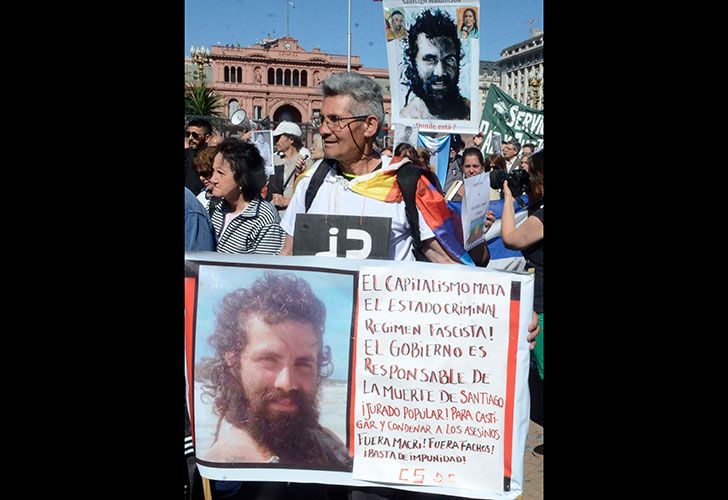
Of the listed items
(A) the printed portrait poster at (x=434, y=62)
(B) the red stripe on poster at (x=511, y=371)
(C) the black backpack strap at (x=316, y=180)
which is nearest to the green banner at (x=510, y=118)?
(A) the printed portrait poster at (x=434, y=62)

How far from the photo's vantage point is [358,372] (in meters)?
3.12

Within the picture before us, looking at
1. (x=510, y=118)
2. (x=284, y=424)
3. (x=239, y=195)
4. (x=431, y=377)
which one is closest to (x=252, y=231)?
(x=239, y=195)

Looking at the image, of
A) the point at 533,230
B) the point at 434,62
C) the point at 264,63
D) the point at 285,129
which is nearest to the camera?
the point at 434,62

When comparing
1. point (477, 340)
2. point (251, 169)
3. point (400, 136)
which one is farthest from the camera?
point (400, 136)

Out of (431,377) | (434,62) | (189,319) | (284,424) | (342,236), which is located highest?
(434,62)

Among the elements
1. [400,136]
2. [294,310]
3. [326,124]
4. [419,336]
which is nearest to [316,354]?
[294,310]

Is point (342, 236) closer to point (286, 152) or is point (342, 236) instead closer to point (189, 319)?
point (189, 319)

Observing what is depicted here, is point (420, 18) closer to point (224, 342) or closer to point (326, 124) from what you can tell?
point (326, 124)

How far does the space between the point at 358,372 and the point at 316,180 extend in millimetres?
952

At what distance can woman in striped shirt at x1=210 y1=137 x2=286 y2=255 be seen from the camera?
167 inches

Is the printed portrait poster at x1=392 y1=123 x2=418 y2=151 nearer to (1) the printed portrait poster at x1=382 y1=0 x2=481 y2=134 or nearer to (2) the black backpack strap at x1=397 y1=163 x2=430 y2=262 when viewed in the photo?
(1) the printed portrait poster at x1=382 y1=0 x2=481 y2=134

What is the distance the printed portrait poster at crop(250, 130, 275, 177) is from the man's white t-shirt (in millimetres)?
4438

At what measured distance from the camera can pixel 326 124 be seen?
3.59 m

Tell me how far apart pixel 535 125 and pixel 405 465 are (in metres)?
5.97
